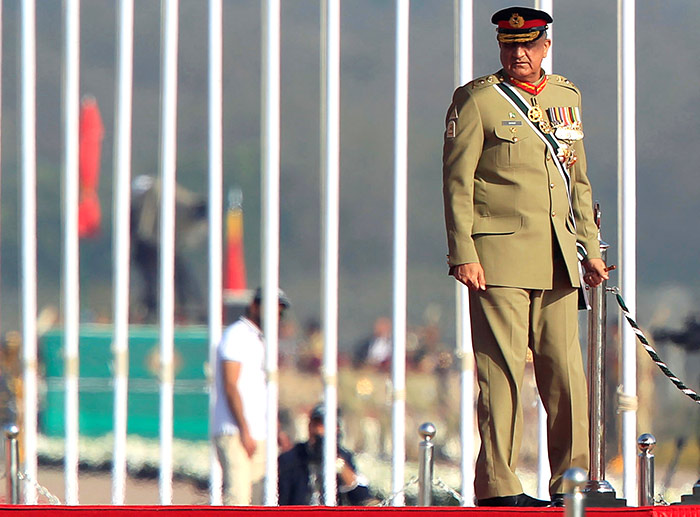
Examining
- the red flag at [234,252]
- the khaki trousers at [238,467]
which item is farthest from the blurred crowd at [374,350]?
the khaki trousers at [238,467]

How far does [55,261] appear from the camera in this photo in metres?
9.70

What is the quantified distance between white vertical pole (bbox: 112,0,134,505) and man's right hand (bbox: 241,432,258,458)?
0.55 metres

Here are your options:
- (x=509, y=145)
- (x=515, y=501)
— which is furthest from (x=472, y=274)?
(x=515, y=501)

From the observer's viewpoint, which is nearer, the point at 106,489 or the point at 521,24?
the point at 521,24

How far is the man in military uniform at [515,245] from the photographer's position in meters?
4.94

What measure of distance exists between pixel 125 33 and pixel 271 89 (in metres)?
0.73

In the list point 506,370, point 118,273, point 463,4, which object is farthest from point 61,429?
point 506,370

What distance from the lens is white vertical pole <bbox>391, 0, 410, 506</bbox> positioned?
7.44 metres

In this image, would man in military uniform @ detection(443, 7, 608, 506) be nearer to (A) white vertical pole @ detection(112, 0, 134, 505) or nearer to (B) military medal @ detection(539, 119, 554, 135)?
(B) military medal @ detection(539, 119, 554, 135)

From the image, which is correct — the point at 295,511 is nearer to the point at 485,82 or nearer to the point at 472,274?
the point at 472,274

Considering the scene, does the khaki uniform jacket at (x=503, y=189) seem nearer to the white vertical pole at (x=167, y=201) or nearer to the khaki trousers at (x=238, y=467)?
the white vertical pole at (x=167, y=201)

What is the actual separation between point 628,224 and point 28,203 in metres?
2.76

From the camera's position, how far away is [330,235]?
750 centimetres

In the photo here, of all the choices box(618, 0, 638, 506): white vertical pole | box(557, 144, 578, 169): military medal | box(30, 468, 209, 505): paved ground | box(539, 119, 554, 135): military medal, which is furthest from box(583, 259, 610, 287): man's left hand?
box(30, 468, 209, 505): paved ground
